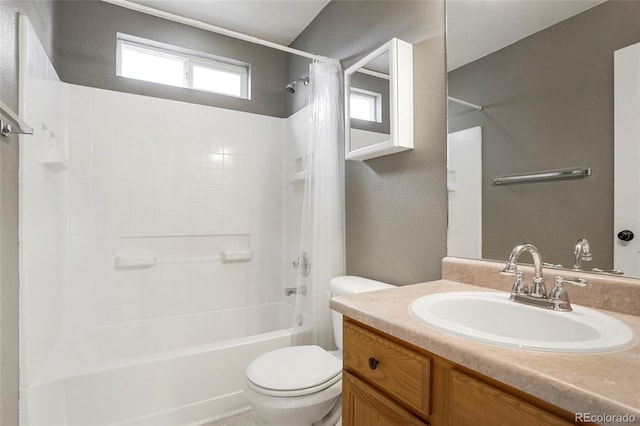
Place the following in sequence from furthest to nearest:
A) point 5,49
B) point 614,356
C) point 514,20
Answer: point 5,49, point 514,20, point 614,356

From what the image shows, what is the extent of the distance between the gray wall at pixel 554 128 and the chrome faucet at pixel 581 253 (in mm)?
13

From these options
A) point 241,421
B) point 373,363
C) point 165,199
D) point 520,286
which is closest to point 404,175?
point 520,286

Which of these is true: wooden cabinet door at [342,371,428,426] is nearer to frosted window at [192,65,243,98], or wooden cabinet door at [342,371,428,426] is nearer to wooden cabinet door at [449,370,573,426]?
wooden cabinet door at [449,370,573,426]

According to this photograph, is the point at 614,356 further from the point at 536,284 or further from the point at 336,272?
the point at 336,272

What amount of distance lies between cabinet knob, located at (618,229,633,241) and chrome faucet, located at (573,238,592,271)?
2.9 inches

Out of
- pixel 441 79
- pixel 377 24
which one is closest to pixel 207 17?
pixel 377 24

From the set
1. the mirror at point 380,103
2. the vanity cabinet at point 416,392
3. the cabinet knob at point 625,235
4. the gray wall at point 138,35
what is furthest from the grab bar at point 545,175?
the gray wall at point 138,35

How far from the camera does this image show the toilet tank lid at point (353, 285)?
5.16ft

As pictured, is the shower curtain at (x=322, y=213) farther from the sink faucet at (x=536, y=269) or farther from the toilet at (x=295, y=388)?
the sink faucet at (x=536, y=269)

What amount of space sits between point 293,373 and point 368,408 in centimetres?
59

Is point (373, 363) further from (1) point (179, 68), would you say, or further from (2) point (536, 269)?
(1) point (179, 68)

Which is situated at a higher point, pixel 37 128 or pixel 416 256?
pixel 37 128

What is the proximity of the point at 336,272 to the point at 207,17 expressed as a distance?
2.19m

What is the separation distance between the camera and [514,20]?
1.11m
